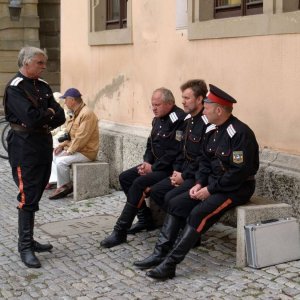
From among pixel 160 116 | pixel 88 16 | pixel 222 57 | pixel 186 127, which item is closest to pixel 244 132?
pixel 186 127

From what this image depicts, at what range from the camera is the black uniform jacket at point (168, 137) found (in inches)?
259

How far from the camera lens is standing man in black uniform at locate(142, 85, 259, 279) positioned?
5.44 meters

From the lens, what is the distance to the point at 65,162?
28.9 ft

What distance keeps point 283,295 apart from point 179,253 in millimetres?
876

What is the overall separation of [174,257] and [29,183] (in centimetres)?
146

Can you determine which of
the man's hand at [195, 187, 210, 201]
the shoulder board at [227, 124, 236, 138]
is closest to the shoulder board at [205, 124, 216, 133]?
the shoulder board at [227, 124, 236, 138]

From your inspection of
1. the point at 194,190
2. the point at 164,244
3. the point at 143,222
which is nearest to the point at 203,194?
the point at 194,190

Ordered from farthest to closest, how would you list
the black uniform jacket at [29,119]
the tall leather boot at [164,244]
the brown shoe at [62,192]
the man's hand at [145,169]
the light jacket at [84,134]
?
the brown shoe at [62,192] → the light jacket at [84,134] → the man's hand at [145,169] → the black uniform jacket at [29,119] → the tall leather boot at [164,244]

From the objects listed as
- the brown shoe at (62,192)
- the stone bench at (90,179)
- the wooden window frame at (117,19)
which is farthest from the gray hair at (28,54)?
the wooden window frame at (117,19)

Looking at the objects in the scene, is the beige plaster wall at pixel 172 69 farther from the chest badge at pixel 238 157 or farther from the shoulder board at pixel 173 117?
the chest badge at pixel 238 157

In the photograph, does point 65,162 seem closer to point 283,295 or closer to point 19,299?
point 19,299

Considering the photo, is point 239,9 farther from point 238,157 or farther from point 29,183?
point 29,183

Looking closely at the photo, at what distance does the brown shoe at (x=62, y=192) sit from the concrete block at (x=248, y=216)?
371 centimetres

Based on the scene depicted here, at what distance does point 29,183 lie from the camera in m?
6.03
